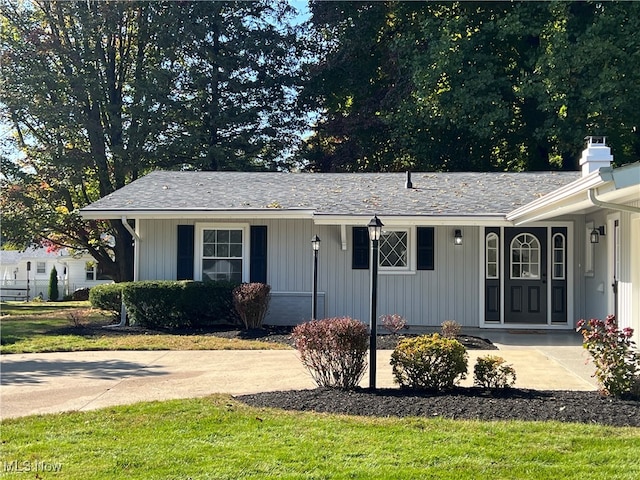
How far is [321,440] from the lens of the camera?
538 cm

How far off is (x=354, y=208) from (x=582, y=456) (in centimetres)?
903

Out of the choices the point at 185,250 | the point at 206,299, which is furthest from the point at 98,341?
the point at 185,250

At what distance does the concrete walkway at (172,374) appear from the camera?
7242mm

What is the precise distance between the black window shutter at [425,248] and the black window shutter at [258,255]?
Answer: 133 inches

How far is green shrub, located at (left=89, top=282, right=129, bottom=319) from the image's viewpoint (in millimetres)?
14604

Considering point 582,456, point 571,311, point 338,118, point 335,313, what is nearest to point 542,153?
point 338,118

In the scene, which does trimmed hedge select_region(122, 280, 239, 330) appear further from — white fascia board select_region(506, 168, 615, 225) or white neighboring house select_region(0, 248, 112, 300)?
white neighboring house select_region(0, 248, 112, 300)

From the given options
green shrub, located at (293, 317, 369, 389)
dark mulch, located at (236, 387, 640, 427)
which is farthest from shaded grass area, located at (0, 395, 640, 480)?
green shrub, located at (293, 317, 369, 389)

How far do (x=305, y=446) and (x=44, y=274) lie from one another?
133 feet

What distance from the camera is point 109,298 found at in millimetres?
14734

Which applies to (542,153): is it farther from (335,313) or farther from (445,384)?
(445,384)

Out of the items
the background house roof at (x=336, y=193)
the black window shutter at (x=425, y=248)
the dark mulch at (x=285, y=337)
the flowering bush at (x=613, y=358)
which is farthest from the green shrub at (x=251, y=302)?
the flowering bush at (x=613, y=358)

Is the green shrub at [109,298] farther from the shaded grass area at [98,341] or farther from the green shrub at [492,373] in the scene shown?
the green shrub at [492,373]

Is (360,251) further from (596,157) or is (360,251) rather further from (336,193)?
(596,157)
